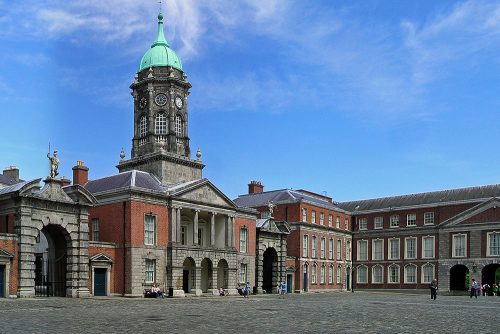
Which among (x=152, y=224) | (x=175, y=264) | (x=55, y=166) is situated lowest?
(x=175, y=264)

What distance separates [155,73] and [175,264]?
20095 mm

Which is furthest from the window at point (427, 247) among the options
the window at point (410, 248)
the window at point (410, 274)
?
the window at point (410, 274)

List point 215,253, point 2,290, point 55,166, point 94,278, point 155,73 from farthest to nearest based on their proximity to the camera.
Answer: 1. point 155,73
2. point 215,253
3. point 94,278
4. point 55,166
5. point 2,290

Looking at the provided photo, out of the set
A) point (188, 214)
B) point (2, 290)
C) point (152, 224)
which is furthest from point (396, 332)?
point (188, 214)

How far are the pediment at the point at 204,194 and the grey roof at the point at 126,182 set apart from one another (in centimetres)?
199

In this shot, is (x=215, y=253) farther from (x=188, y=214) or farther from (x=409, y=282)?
(x=409, y=282)

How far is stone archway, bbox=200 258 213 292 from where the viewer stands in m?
56.8

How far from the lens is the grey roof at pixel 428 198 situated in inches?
3024

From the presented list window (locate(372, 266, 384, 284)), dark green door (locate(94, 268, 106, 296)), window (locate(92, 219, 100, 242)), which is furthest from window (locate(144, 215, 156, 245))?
window (locate(372, 266, 384, 284))

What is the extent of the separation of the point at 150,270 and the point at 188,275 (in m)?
6.57

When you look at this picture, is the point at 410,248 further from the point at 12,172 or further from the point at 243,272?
the point at 12,172

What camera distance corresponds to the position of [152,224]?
51500 mm

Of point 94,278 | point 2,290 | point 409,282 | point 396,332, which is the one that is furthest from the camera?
point 409,282

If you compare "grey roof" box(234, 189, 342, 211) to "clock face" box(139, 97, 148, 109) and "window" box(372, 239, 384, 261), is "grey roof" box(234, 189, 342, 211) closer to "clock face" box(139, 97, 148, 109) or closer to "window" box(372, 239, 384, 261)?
"window" box(372, 239, 384, 261)
